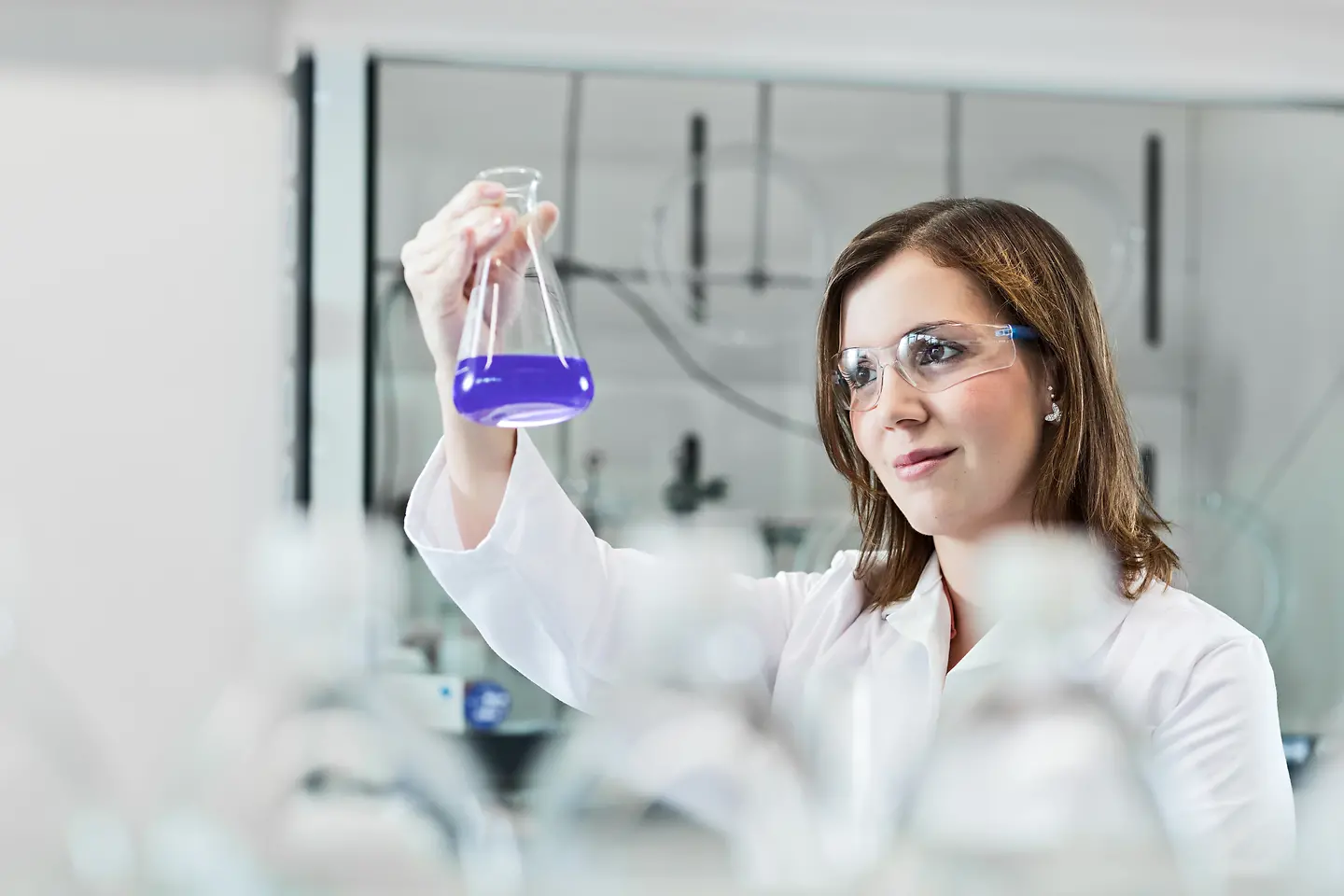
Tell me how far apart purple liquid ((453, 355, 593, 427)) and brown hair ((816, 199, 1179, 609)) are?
1.31 ft

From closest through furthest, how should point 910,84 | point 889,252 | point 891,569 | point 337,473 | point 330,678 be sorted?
point 330,678 → point 889,252 → point 891,569 → point 337,473 → point 910,84

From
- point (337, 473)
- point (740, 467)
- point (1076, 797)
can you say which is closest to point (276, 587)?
point (1076, 797)

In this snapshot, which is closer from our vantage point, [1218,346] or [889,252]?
[889,252]

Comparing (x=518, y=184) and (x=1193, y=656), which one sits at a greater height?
(x=518, y=184)

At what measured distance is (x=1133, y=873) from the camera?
0.41m

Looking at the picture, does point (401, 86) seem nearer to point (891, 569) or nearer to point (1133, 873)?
point (891, 569)

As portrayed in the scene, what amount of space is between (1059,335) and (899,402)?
19 cm

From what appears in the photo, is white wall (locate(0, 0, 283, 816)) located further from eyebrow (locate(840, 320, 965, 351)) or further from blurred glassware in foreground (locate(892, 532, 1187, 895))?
blurred glassware in foreground (locate(892, 532, 1187, 895))

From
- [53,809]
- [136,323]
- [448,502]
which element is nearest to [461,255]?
[448,502]

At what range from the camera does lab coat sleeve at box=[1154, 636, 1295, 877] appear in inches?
37.8

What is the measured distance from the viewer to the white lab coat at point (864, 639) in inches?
39.6

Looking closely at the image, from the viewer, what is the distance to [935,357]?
1.14m

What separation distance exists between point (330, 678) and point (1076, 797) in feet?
0.96

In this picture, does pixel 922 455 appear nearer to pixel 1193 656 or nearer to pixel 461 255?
pixel 1193 656
